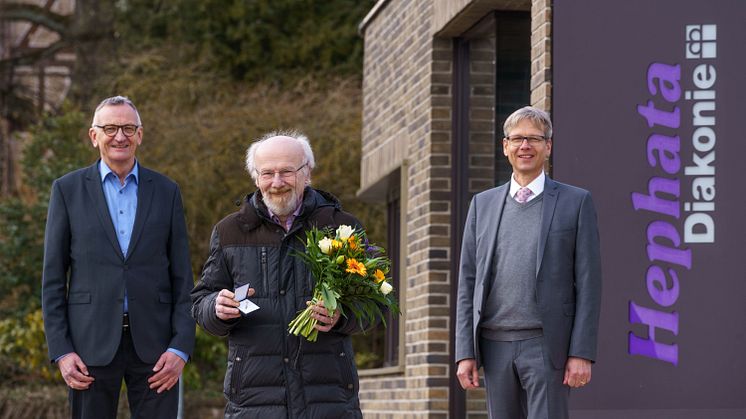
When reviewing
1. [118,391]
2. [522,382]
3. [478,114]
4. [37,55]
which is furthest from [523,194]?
[37,55]

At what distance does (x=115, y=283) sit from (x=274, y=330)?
36.8 inches

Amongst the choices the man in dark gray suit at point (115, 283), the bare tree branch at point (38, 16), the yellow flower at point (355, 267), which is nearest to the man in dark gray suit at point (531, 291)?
the yellow flower at point (355, 267)

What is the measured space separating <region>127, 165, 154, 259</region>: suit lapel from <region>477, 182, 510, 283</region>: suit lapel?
137 cm

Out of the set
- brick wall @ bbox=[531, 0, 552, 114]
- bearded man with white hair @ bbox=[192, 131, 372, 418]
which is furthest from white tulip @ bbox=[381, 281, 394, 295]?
brick wall @ bbox=[531, 0, 552, 114]

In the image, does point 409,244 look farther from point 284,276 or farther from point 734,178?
point 284,276

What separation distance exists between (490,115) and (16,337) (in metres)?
9.86

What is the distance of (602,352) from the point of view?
723 cm

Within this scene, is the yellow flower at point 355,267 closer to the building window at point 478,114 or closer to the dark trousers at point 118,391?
the dark trousers at point 118,391

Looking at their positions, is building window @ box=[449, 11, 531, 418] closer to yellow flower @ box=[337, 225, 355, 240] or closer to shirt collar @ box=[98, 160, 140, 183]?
shirt collar @ box=[98, 160, 140, 183]

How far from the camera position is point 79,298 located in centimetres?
591

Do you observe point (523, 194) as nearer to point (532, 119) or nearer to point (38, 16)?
point (532, 119)

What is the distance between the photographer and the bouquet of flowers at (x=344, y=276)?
16.9 ft

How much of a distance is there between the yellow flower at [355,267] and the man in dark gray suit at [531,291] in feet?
2.66

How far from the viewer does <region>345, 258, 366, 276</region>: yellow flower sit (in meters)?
5.16
